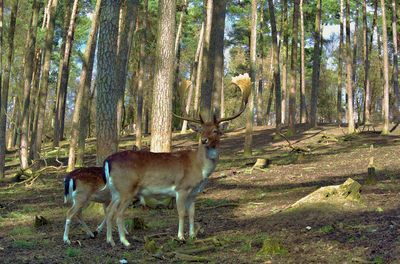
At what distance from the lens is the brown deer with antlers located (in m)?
8.41

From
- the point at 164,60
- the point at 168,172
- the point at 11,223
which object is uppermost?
the point at 164,60

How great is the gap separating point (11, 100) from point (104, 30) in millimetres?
47594

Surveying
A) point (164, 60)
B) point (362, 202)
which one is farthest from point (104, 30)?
point (362, 202)

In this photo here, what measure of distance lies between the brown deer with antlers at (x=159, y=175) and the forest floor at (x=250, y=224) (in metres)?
0.64

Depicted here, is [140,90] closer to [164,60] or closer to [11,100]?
[164,60]

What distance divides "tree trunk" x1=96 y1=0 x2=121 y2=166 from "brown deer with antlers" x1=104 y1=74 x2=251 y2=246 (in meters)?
2.67

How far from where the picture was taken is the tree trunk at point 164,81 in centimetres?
1173

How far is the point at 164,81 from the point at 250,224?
4.41 meters

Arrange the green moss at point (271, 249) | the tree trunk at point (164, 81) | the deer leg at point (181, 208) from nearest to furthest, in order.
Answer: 1. the green moss at point (271, 249)
2. the deer leg at point (181, 208)
3. the tree trunk at point (164, 81)

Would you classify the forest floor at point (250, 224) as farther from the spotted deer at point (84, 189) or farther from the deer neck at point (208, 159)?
the deer neck at point (208, 159)

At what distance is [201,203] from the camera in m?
12.1

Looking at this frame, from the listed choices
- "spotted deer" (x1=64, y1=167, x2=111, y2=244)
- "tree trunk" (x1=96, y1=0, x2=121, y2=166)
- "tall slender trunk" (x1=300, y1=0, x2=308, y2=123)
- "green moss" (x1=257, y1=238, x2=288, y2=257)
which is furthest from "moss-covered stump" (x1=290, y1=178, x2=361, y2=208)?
"tall slender trunk" (x1=300, y1=0, x2=308, y2=123)

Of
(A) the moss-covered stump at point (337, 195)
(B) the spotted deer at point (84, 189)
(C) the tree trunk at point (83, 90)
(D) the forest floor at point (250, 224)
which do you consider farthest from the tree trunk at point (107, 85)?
(C) the tree trunk at point (83, 90)

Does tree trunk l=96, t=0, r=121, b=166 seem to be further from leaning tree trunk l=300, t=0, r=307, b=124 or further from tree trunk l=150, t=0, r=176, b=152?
leaning tree trunk l=300, t=0, r=307, b=124
